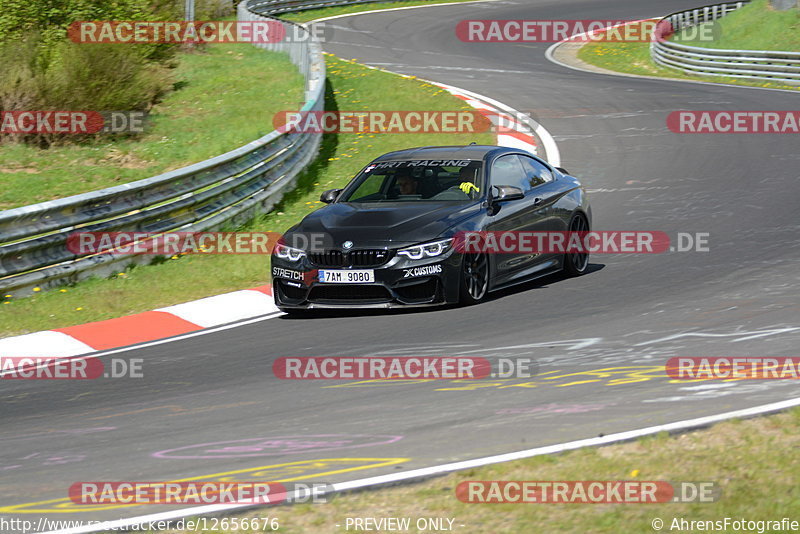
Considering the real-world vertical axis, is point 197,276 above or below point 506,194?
below

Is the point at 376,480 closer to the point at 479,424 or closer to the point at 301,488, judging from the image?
the point at 301,488

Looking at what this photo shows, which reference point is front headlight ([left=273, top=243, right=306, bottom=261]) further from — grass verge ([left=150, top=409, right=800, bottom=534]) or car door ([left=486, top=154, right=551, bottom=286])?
grass verge ([left=150, top=409, right=800, bottom=534])

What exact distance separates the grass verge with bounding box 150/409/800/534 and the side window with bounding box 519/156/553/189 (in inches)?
228

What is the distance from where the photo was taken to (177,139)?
1872 centimetres

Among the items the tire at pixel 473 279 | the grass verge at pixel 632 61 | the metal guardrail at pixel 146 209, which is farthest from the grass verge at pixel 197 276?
the grass verge at pixel 632 61

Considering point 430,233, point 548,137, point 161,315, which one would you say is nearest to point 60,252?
point 161,315

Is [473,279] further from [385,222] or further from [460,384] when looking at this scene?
[460,384]

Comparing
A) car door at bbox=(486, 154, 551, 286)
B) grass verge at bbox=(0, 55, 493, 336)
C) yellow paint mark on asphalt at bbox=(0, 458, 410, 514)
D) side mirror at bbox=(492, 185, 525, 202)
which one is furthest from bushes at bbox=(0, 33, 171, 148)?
yellow paint mark on asphalt at bbox=(0, 458, 410, 514)

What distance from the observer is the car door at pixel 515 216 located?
10680 mm

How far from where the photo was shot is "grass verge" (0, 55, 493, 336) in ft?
36.3

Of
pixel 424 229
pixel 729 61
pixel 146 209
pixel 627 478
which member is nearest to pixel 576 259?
pixel 424 229

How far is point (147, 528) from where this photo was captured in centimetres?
511

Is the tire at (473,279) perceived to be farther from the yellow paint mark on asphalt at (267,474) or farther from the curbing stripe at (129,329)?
the yellow paint mark on asphalt at (267,474)

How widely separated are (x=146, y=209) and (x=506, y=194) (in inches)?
176
